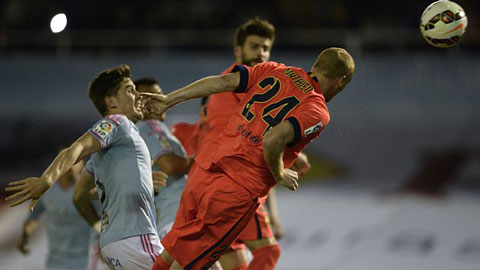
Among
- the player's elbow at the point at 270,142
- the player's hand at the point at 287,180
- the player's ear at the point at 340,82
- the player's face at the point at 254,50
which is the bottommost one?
the player's hand at the point at 287,180

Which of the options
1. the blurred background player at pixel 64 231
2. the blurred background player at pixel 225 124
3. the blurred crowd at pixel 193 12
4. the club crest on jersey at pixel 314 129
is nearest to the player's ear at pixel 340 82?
the club crest on jersey at pixel 314 129

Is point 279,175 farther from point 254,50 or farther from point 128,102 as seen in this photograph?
point 254,50

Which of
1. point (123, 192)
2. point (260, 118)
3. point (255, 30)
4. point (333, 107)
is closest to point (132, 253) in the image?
point (123, 192)

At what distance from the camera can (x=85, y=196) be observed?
4711 millimetres

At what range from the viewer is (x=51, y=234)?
306 inches

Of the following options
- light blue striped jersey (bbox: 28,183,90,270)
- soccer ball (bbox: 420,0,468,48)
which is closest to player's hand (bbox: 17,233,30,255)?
light blue striped jersey (bbox: 28,183,90,270)

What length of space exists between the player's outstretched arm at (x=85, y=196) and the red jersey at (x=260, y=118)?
2.58ft

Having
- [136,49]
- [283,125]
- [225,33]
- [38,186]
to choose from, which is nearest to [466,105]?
[225,33]

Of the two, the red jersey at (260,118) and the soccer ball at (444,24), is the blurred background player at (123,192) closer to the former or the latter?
the red jersey at (260,118)

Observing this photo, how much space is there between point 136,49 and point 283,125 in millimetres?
7577

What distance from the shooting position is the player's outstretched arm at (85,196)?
15.1ft

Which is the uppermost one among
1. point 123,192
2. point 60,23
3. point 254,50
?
point 254,50

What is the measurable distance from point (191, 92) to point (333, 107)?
6.14m

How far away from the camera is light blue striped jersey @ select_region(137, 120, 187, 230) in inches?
205
